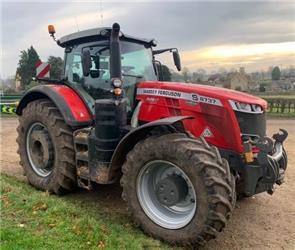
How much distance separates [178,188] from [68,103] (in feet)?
7.42

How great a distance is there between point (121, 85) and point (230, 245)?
2402 mm

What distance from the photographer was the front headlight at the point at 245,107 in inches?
177

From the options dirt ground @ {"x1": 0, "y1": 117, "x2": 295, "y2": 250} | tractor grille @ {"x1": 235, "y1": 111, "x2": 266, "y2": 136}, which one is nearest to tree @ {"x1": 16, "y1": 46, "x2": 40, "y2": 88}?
dirt ground @ {"x1": 0, "y1": 117, "x2": 295, "y2": 250}

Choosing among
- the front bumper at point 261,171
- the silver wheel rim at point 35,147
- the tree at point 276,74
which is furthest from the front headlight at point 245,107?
the tree at point 276,74

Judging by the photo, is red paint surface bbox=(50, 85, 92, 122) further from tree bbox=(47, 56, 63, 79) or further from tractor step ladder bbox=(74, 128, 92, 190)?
tree bbox=(47, 56, 63, 79)

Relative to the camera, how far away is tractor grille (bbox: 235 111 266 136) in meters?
4.58

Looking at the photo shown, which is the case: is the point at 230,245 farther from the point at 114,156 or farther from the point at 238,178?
the point at 114,156

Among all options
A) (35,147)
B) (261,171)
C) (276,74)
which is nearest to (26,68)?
(276,74)

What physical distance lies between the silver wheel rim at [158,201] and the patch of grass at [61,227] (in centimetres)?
27

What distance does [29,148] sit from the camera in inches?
250

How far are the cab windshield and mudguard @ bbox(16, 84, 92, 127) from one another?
214 millimetres

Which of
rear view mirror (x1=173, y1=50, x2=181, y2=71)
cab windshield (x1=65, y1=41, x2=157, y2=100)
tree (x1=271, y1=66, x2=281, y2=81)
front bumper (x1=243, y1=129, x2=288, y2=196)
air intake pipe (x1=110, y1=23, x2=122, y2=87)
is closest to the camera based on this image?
front bumper (x1=243, y1=129, x2=288, y2=196)

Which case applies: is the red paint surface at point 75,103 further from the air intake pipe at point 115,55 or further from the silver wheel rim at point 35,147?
the air intake pipe at point 115,55

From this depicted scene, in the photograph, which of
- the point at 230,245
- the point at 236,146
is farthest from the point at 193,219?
the point at 236,146
